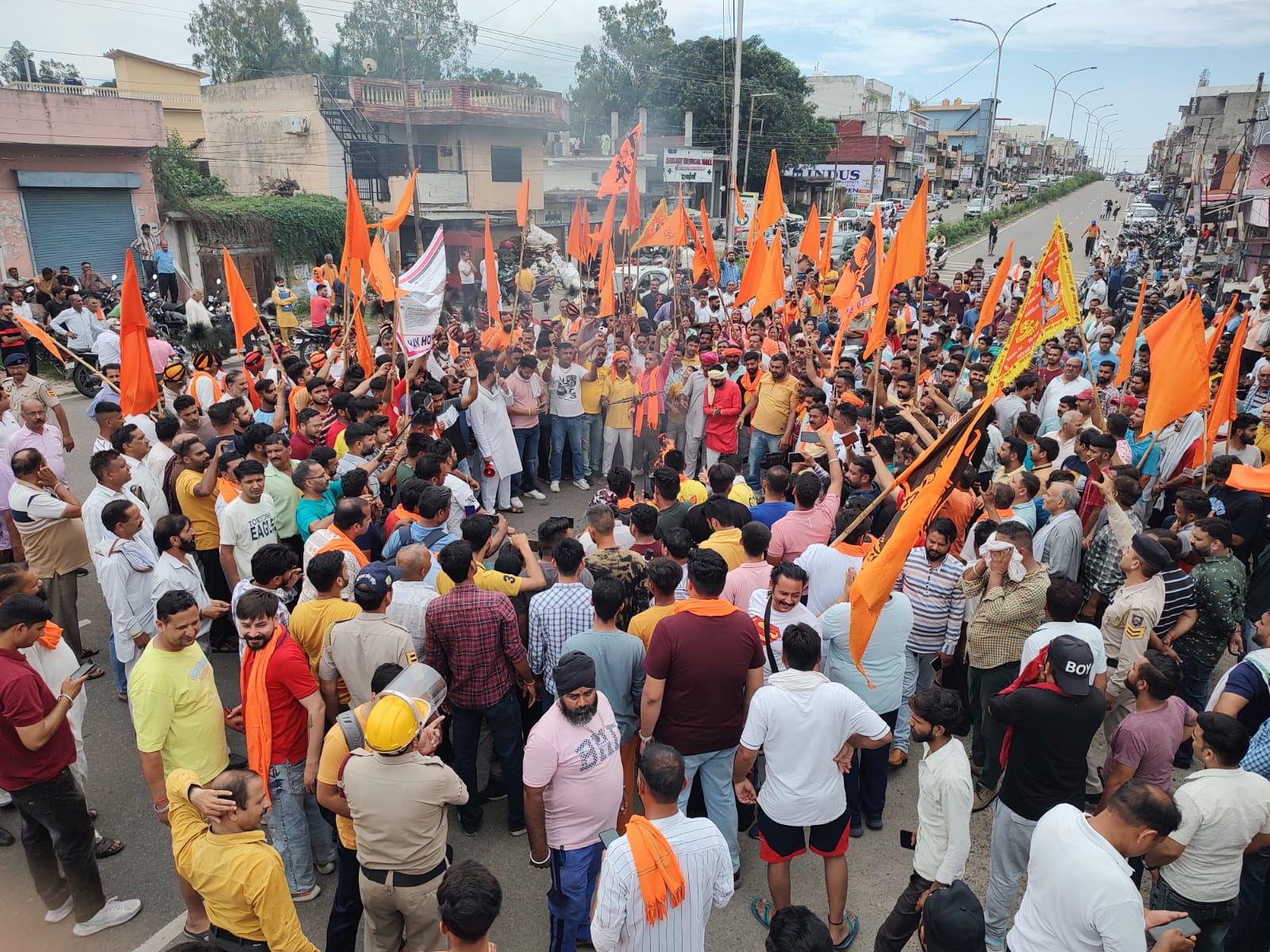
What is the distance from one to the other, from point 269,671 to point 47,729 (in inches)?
36.7

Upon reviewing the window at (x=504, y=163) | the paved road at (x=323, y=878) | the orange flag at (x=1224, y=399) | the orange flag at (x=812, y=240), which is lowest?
the paved road at (x=323, y=878)

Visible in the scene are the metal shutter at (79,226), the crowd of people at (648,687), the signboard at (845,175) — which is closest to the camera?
the crowd of people at (648,687)

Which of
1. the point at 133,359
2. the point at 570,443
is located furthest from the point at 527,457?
the point at 133,359

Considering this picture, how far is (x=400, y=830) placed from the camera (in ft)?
10.2

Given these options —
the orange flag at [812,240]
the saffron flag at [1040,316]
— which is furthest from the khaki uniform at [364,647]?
the orange flag at [812,240]

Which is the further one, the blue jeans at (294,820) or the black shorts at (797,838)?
the blue jeans at (294,820)

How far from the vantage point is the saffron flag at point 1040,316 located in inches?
286

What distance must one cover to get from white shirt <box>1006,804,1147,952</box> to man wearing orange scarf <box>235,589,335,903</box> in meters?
2.97

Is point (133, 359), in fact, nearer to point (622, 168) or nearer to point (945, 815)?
point (945, 815)

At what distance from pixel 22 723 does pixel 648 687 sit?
2.76 m

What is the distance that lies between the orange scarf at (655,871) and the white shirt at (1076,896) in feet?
4.07

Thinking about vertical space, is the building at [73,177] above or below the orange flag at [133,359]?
above

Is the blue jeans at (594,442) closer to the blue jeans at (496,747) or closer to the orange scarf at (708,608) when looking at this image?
the blue jeans at (496,747)

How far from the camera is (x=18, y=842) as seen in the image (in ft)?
14.7
